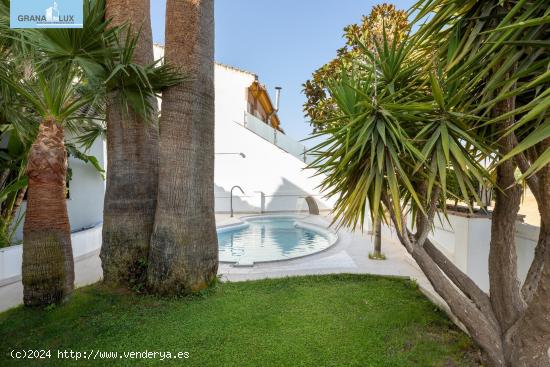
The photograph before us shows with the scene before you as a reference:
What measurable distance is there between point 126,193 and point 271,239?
8877mm

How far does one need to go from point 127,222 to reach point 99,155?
776cm

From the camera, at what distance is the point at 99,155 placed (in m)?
11.7

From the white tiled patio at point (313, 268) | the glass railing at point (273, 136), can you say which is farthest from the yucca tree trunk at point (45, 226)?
the glass railing at point (273, 136)

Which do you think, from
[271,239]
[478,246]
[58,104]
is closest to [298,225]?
[271,239]

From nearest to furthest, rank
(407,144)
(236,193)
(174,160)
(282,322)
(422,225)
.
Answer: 1. (407,144)
2. (422,225)
3. (282,322)
4. (174,160)
5. (236,193)

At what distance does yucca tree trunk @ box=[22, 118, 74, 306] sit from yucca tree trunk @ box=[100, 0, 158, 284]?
2.59 ft

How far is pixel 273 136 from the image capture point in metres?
21.4

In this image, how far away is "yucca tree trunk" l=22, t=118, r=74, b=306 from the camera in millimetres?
4679

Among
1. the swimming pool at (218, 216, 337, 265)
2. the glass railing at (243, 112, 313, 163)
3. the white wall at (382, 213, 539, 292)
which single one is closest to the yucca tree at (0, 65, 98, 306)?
the swimming pool at (218, 216, 337, 265)

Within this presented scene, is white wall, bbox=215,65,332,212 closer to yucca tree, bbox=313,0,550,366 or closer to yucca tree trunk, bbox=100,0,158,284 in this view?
yucca tree trunk, bbox=100,0,158,284

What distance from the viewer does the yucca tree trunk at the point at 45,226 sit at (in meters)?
4.68

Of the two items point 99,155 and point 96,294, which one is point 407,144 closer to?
point 96,294

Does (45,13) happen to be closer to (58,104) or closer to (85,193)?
(58,104)

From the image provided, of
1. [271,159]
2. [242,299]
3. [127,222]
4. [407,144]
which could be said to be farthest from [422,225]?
[271,159]
